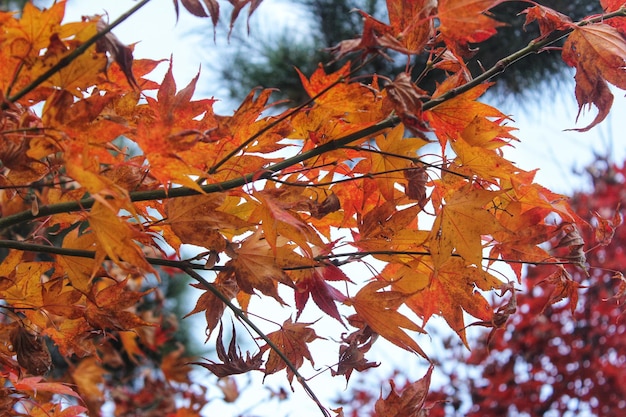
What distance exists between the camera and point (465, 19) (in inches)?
16.6

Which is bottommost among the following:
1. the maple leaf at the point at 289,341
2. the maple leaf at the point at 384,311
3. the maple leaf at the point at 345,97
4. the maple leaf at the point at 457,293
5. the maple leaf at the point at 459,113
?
the maple leaf at the point at 457,293

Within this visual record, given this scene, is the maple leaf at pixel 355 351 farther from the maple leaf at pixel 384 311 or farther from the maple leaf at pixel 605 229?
the maple leaf at pixel 605 229

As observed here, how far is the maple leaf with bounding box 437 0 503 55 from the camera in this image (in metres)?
0.41

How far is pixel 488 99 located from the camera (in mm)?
2871

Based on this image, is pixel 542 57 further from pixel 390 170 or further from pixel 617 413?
pixel 390 170

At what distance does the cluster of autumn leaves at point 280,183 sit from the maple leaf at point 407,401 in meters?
0.04

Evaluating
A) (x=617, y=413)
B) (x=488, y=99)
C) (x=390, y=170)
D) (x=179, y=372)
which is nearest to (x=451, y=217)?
(x=390, y=170)

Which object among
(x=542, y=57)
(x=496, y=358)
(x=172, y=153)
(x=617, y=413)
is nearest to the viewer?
(x=172, y=153)

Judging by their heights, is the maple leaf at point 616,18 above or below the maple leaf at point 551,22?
below

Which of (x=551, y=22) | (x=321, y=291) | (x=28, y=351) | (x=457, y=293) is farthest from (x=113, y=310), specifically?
(x=551, y=22)

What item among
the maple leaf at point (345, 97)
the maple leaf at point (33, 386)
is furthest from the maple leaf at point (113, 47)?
the maple leaf at point (33, 386)

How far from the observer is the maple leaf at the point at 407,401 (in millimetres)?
562

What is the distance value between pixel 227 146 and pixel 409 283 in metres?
0.18

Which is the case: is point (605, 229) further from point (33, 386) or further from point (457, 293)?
point (33, 386)
